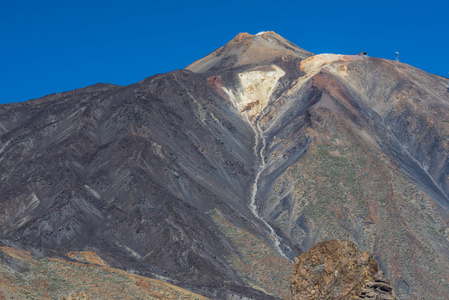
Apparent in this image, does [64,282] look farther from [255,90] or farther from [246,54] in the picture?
[246,54]

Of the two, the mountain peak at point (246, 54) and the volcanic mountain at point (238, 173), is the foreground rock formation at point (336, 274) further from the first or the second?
the mountain peak at point (246, 54)

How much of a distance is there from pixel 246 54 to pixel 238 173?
196 feet

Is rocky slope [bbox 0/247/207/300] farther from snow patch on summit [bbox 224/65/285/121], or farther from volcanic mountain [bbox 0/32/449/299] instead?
snow patch on summit [bbox 224/65/285/121]

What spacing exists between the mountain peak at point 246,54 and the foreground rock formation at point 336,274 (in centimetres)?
16266

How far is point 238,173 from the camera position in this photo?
134 metres

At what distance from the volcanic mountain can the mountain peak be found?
16.0ft

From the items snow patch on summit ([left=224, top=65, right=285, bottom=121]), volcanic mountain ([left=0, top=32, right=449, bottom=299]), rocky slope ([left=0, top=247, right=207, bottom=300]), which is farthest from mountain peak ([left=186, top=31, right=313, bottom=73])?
rocky slope ([left=0, top=247, right=207, bottom=300])

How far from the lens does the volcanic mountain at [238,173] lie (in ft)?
325

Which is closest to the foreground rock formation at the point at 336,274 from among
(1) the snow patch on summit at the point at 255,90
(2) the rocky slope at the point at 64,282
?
(2) the rocky slope at the point at 64,282

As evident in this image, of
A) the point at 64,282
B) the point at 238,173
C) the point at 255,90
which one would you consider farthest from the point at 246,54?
the point at 64,282

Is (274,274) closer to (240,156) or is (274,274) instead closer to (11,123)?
(240,156)

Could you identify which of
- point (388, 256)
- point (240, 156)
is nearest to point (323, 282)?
point (388, 256)

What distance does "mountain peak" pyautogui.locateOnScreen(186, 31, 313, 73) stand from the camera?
18338 centimetres

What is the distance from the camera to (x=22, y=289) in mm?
51094
